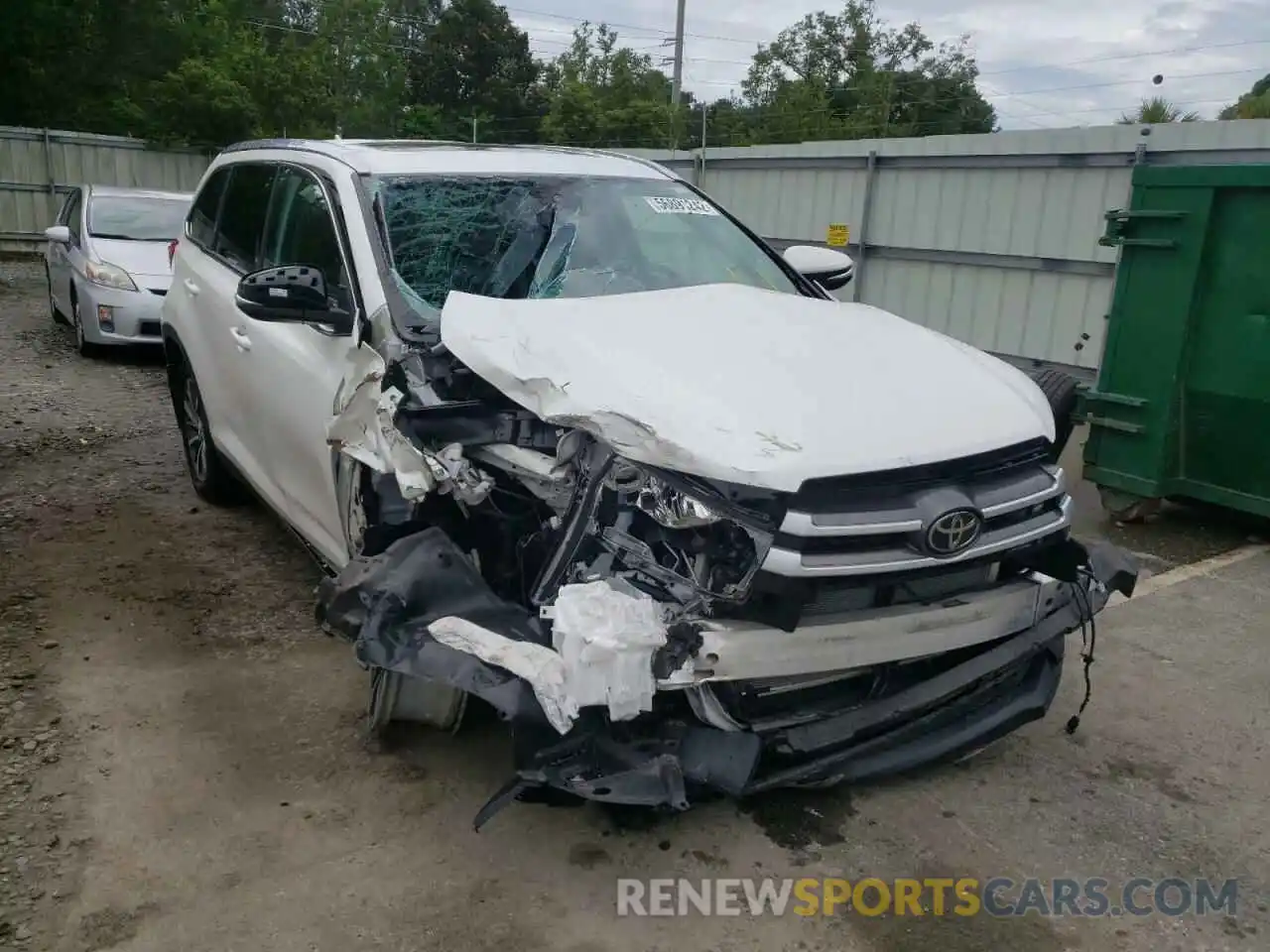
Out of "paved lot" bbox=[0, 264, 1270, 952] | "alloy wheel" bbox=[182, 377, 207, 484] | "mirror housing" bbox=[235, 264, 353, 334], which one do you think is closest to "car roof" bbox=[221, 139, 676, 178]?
"mirror housing" bbox=[235, 264, 353, 334]

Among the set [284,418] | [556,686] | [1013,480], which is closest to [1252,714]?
[1013,480]

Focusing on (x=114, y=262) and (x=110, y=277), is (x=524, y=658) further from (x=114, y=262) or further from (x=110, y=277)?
(x=114, y=262)

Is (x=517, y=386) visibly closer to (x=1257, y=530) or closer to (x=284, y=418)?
(x=284, y=418)

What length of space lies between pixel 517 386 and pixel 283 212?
209 cm

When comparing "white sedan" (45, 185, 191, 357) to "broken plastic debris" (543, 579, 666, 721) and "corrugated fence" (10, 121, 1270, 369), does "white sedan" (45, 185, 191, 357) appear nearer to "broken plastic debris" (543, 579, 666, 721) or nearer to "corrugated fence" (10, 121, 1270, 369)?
"corrugated fence" (10, 121, 1270, 369)

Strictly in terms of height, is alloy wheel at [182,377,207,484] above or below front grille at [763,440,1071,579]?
below

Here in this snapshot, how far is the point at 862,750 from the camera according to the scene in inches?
113

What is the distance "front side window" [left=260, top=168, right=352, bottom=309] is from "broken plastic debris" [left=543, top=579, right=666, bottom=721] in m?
1.62

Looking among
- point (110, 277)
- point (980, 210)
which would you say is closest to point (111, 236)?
point (110, 277)

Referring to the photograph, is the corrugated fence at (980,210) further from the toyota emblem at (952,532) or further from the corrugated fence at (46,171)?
the corrugated fence at (46,171)

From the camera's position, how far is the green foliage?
20.4m

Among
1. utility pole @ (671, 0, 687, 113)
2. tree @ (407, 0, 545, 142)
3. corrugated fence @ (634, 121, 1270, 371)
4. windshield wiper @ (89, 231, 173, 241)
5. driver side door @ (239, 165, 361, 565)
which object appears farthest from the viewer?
tree @ (407, 0, 545, 142)

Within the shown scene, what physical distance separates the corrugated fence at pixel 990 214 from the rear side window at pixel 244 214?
5000mm

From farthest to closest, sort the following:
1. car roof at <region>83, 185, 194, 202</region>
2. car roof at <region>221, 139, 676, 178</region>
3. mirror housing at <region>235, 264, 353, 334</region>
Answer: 1. car roof at <region>83, 185, 194, 202</region>
2. car roof at <region>221, 139, 676, 178</region>
3. mirror housing at <region>235, 264, 353, 334</region>
